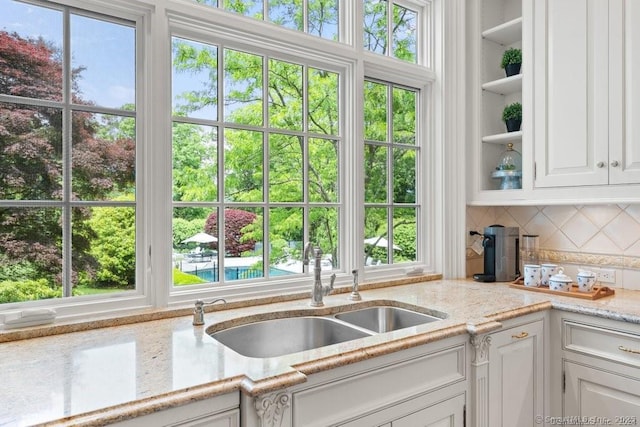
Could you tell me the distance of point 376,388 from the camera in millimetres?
1288

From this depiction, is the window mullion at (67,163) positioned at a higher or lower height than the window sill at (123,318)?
higher

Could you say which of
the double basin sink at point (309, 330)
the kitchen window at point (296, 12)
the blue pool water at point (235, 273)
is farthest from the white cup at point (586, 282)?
the kitchen window at point (296, 12)

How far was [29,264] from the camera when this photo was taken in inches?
55.1

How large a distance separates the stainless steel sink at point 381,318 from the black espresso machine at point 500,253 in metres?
0.77

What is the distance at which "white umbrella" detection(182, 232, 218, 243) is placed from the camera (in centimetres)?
173

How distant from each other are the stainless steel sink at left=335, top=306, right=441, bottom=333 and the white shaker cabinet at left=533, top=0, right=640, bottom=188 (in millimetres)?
1026

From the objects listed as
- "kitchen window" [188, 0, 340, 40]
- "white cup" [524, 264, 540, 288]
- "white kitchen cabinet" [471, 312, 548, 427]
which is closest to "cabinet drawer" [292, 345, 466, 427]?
"white kitchen cabinet" [471, 312, 548, 427]

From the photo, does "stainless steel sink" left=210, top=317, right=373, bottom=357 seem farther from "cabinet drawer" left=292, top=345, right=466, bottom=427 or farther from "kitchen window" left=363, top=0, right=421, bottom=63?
"kitchen window" left=363, top=0, right=421, bottom=63

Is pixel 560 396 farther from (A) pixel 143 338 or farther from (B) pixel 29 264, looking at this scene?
(B) pixel 29 264

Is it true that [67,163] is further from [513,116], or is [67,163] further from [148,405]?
[513,116]

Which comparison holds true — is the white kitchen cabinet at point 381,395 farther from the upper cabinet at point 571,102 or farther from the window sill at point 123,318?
the upper cabinet at point 571,102

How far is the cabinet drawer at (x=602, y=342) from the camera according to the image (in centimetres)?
163

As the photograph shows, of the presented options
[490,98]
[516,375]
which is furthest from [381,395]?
[490,98]

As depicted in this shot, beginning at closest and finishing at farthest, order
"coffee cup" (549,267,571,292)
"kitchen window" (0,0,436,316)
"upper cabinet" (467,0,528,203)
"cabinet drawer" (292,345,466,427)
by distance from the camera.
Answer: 1. "cabinet drawer" (292,345,466,427)
2. "kitchen window" (0,0,436,316)
3. "coffee cup" (549,267,571,292)
4. "upper cabinet" (467,0,528,203)
